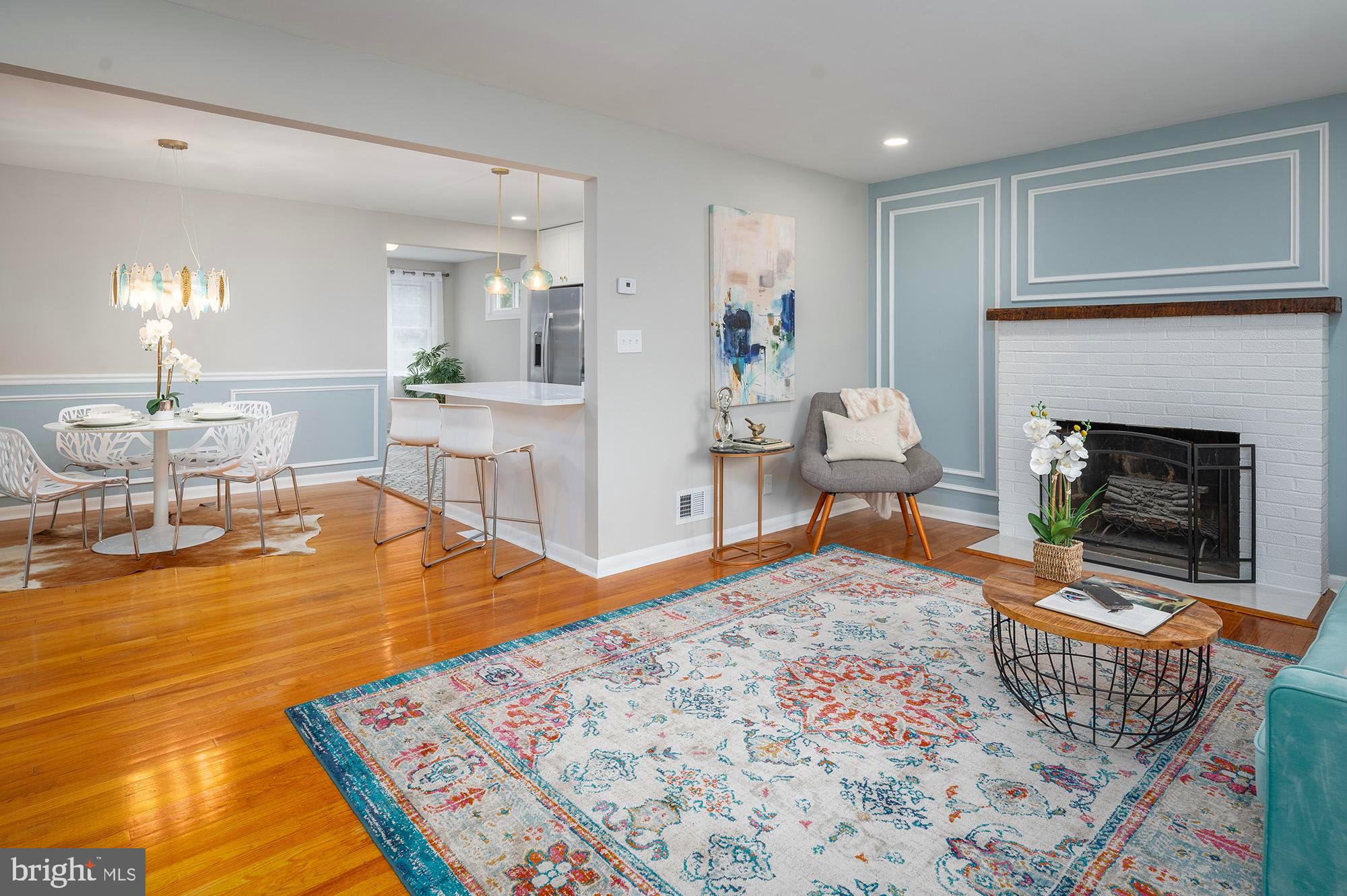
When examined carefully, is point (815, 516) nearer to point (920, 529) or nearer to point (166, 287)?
point (920, 529)

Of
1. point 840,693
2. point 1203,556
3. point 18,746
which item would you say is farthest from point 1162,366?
point 18,746

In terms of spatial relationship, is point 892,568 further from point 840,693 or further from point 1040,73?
point 1040,73

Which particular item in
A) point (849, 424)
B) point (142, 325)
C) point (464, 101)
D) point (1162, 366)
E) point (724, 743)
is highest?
point (464, 101)

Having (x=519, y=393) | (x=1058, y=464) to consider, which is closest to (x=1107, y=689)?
(x=1058, y=464)

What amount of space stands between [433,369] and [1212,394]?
304 inches

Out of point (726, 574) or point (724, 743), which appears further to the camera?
point (726, 574)

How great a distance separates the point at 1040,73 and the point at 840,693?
2.87 meters

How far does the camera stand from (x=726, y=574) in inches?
160

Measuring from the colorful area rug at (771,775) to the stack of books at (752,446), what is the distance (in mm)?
1331

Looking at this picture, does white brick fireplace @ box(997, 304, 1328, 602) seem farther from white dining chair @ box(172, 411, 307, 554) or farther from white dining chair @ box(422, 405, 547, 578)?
white dining chair @ box(172, 411, 307, 554)

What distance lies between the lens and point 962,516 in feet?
17.2

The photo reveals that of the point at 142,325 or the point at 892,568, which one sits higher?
the point at 142,325

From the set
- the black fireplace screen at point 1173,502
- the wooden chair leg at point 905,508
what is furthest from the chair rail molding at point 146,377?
the black fireplace screen at point 1173,502

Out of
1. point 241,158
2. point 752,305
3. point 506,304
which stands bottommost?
point 752,305
